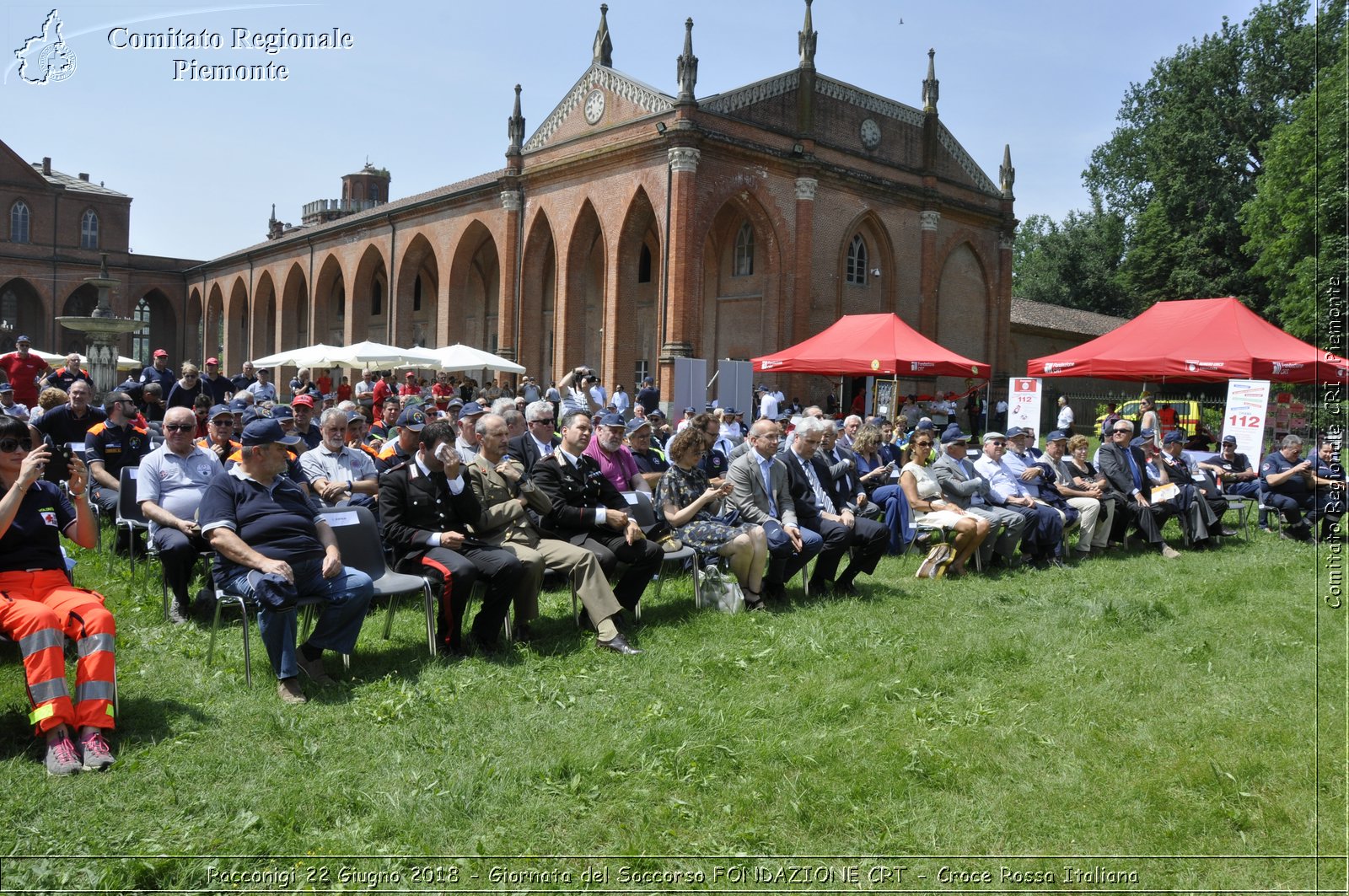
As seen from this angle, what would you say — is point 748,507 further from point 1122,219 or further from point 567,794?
point 1122,219

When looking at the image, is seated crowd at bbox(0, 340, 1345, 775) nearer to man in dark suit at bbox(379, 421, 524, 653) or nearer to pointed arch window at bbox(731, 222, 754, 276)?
man in dark suit at bbox(379, 421, 524, 653)

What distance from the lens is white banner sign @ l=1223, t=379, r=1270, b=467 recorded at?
43.7 feet

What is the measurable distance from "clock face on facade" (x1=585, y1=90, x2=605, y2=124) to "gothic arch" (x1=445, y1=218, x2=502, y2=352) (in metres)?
8.33

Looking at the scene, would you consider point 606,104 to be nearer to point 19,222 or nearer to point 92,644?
point 92,644

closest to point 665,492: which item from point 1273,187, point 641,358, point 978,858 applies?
point 978,858

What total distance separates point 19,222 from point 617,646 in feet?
202

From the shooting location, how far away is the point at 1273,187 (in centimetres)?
3259

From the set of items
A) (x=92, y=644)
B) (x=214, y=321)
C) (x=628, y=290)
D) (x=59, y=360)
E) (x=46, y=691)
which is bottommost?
(x=46, y=691)

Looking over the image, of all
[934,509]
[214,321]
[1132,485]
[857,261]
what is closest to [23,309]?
[214,321]

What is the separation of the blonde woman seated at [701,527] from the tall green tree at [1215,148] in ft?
129

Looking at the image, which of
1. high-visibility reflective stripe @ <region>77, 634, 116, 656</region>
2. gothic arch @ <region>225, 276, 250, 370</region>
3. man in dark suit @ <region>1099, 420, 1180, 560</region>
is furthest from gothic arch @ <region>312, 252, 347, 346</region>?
high-visibility reflective stripe @ <region>77, 634, 116, 656</region>

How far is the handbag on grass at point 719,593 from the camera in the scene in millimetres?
7055

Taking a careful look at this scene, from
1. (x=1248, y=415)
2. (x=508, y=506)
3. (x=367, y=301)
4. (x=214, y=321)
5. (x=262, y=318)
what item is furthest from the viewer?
(x=214, y=321)

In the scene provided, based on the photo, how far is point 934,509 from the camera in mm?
8977
